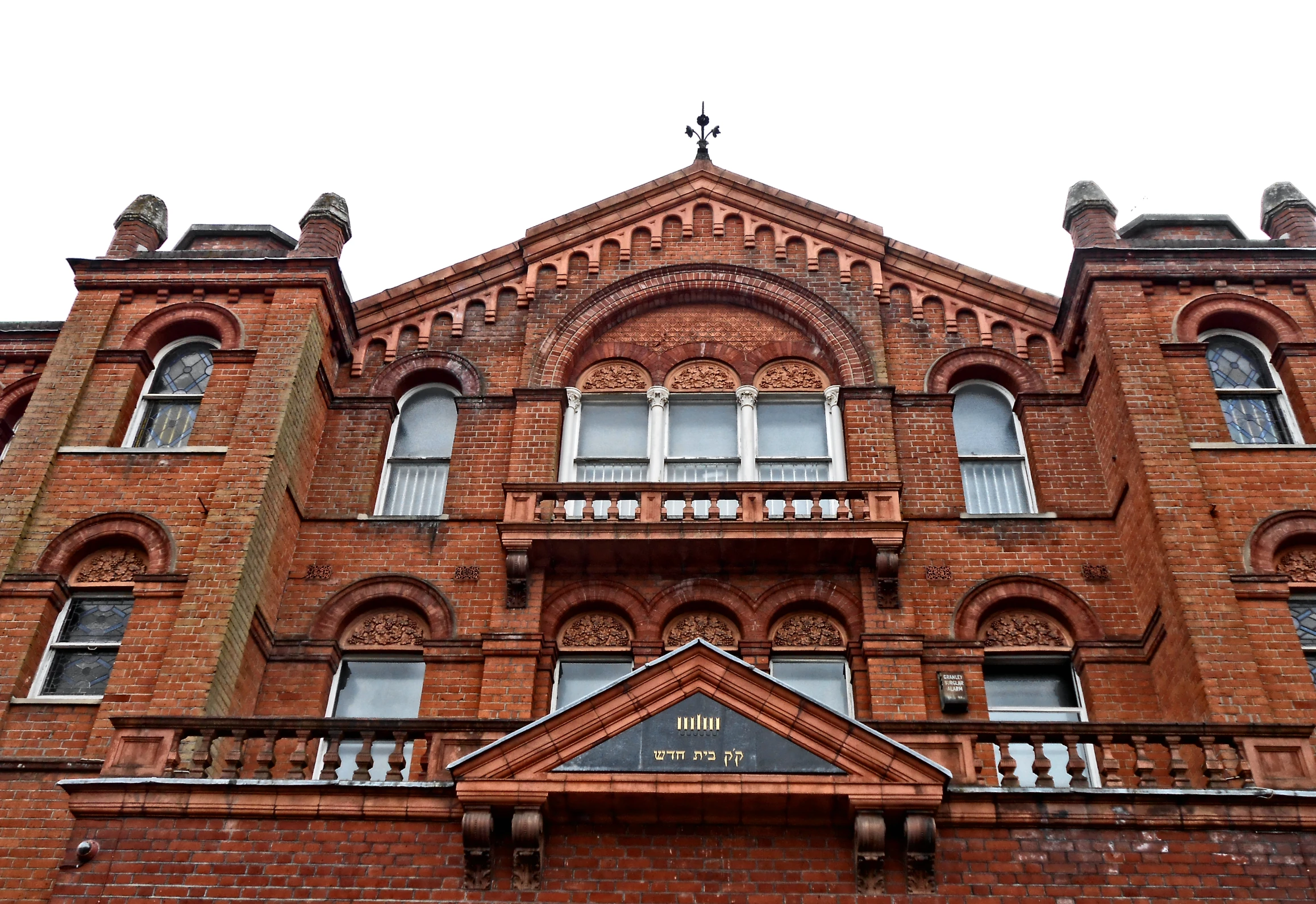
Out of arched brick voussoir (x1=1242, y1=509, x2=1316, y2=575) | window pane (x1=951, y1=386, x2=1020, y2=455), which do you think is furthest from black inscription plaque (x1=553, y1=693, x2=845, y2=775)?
window pane (x1=951, y1=386, x2=1020, y2=455)

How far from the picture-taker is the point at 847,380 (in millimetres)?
18375

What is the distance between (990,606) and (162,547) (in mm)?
10189

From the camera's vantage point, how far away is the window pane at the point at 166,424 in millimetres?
17375

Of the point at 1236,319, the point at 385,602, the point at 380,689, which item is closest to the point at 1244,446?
→ the point at 1236,319

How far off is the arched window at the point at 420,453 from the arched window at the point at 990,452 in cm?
721

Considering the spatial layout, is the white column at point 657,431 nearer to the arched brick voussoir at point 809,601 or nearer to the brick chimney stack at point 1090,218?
the arched brick voussoir at point 809,601

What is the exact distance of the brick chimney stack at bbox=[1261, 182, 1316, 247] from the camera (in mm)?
18250

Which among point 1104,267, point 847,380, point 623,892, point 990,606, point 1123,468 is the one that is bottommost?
point 623,892

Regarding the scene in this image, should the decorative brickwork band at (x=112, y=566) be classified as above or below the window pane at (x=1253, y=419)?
below

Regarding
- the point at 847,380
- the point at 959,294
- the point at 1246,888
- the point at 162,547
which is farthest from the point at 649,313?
the point at 1246,888

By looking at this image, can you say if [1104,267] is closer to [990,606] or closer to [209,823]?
[990,606]

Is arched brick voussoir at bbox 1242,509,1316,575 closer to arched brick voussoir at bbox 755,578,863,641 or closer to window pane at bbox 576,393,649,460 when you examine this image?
arched brick voussoir at bbox 755,578,863,641

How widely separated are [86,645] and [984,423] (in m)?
12.2

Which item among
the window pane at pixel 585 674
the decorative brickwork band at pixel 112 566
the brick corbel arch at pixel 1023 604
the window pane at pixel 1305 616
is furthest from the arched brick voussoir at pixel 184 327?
the window pane at pixel 1305 616
